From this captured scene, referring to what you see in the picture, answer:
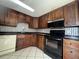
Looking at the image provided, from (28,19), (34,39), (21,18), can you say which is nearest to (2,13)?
(21,18)

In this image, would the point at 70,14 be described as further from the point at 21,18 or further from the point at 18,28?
the point at 18,28

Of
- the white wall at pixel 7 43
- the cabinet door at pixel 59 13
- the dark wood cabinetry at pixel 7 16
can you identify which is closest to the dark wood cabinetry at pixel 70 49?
the cabinet door at pixel 59 13

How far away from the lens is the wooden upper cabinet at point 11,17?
429 cm

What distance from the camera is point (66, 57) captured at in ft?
8.03

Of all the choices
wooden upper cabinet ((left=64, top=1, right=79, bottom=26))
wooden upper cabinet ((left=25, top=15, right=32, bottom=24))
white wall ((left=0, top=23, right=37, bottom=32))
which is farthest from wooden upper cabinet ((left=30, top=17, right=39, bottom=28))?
wooden upper cabinet ((left=64, top=1, right=79, bottom=26))

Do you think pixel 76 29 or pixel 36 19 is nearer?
pixel 76 29

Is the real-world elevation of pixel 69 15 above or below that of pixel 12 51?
above

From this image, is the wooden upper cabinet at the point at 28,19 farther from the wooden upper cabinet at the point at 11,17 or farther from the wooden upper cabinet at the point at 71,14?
the wooden upper cabinet at the point at 71,14

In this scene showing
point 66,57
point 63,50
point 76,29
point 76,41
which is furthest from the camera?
point 76,29

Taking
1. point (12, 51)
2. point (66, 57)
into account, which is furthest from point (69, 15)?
point (12, 51)

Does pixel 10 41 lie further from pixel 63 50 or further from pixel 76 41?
pixel 76 41

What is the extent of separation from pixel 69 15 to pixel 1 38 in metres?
2.96

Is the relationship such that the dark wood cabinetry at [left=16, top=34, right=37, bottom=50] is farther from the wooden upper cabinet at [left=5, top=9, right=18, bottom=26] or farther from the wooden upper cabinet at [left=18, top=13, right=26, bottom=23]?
the wooden upper cabinet at [left=18, top=13, right=26, bottom=23]

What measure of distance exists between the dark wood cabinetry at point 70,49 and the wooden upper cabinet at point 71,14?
715 mm
